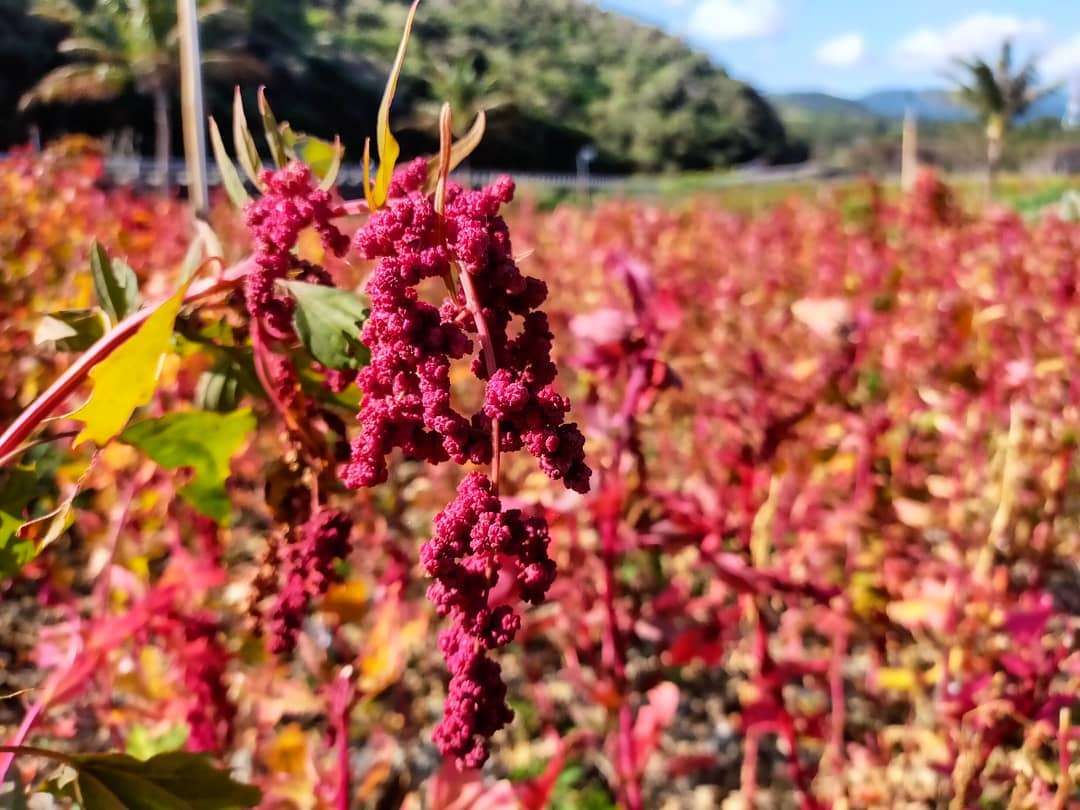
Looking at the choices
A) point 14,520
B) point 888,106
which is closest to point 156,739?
point 14,520

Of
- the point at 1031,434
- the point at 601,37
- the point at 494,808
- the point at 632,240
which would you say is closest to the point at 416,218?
the point at 494,808

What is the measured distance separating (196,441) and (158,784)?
0.85 ft

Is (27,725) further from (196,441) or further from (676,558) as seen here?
→ (676,558)

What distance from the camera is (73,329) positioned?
660mm

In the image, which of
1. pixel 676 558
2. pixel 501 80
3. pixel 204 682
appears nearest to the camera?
pixel 204 682

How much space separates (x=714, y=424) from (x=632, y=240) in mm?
2408

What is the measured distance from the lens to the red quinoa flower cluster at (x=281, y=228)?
0.52 m

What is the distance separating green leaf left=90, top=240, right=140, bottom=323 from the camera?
0.62 meters

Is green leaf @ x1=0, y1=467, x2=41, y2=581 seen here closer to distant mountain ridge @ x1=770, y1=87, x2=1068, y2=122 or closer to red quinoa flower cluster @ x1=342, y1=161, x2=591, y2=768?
red quinoa flower cluster @ x1=342, y1=161, x2=591, y2=768

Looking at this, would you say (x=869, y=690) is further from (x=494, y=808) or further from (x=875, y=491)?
(x=494, y=808)

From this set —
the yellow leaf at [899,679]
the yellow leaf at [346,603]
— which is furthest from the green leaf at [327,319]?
the yellow leaf at [899,679]

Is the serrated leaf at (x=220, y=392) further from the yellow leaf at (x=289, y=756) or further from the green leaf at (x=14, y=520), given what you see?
the yellow leaf at (x=289, y=756)

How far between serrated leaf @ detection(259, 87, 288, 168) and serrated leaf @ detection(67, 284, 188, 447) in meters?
0.12

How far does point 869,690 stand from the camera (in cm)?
195
